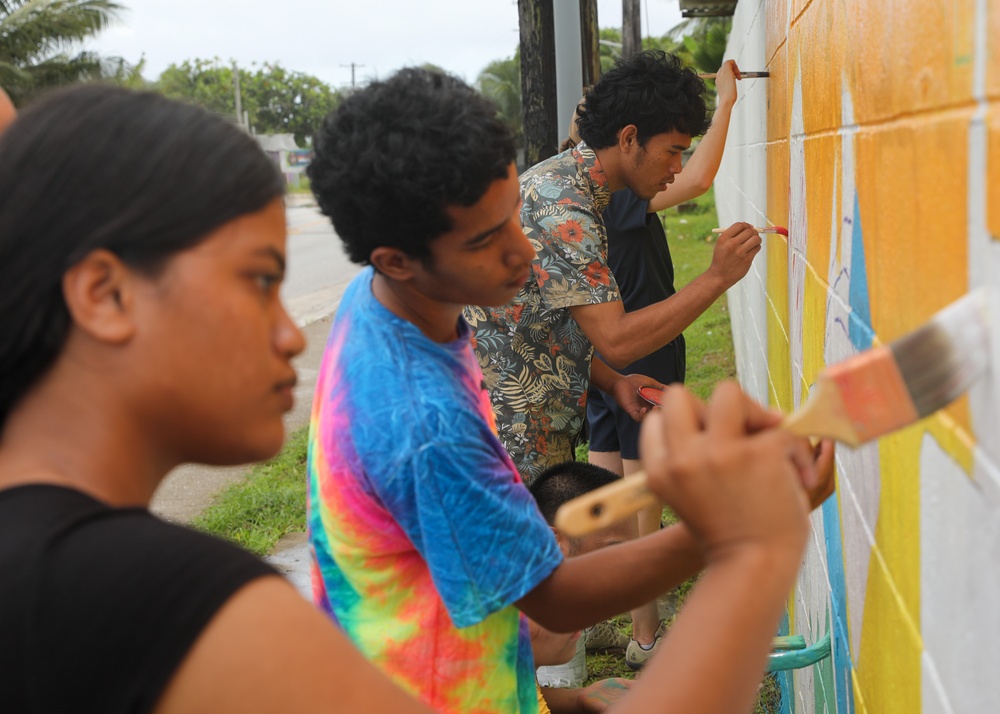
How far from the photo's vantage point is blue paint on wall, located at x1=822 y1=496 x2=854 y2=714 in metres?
2.05

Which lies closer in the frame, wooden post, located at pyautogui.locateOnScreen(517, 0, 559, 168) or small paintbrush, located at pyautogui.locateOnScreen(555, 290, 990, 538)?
small paintbrush, located at pyautogui.locateOnScreen(555, 290, 990, 538)

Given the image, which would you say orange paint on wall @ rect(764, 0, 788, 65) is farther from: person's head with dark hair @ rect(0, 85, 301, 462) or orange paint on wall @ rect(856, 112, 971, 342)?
person's head with dark hair @ rect(0, 85, 301, 462)

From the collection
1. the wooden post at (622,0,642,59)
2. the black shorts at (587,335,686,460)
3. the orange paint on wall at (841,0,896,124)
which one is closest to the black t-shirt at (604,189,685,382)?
the black shorts at (587,335,686,460)

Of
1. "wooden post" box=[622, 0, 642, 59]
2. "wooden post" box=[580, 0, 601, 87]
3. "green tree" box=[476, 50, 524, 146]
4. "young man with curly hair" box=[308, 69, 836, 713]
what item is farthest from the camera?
"green tree" box=[476, 50, 524, 146]

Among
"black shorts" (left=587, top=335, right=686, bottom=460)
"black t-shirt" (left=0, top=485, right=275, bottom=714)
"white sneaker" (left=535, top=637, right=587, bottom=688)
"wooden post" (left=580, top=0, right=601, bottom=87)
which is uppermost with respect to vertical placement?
"wooden post" (left=580, top=0, right=601, bottom=87)

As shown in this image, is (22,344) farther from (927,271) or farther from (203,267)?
(927,271)

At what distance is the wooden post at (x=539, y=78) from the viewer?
6391mm

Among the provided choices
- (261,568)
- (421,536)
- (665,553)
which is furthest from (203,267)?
(665,553)

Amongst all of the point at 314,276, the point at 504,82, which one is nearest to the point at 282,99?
the point at 504,82

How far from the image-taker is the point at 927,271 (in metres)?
1.24

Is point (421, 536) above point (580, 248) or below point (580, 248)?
below

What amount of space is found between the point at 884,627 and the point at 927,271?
0.64m

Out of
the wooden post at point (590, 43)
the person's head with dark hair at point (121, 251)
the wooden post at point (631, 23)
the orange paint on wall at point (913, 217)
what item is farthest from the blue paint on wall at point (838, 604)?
the wooden post at point (631, 23)

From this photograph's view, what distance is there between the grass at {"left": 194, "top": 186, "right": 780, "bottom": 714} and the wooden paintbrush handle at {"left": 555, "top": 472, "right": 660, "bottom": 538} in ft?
8.89
